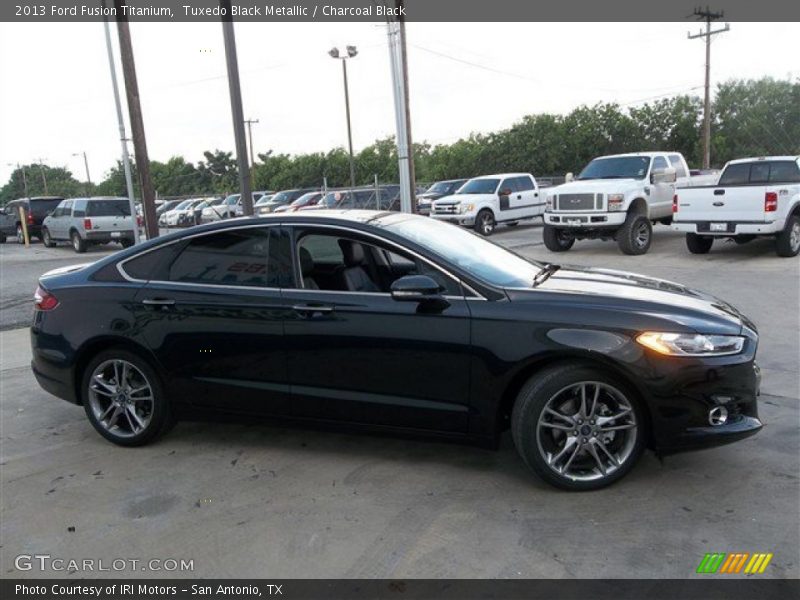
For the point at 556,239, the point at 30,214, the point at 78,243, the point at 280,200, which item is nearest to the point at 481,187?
the point at 556,239

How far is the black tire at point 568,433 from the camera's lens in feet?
11.8

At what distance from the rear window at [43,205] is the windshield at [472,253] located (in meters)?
26.0

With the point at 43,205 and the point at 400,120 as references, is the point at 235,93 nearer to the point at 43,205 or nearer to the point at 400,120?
the point at 400,120

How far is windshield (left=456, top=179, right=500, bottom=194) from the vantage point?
70.2ft

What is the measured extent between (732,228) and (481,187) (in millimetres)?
10359

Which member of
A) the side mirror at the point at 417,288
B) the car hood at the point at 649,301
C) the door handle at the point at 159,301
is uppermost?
the side mirror at the point at 417,288

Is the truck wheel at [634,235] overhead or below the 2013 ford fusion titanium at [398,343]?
below

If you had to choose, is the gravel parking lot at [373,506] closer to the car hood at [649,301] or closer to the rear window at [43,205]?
the car hood at [649,301]

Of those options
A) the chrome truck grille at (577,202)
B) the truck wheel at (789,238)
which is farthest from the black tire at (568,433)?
the chrome truck grille at (577,202)

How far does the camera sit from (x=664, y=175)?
576 inches

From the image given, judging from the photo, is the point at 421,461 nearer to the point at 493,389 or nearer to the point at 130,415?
the point at 493,389
